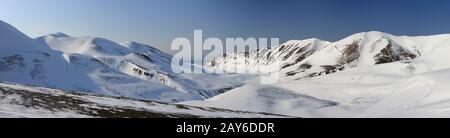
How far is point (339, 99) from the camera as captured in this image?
125 meters
